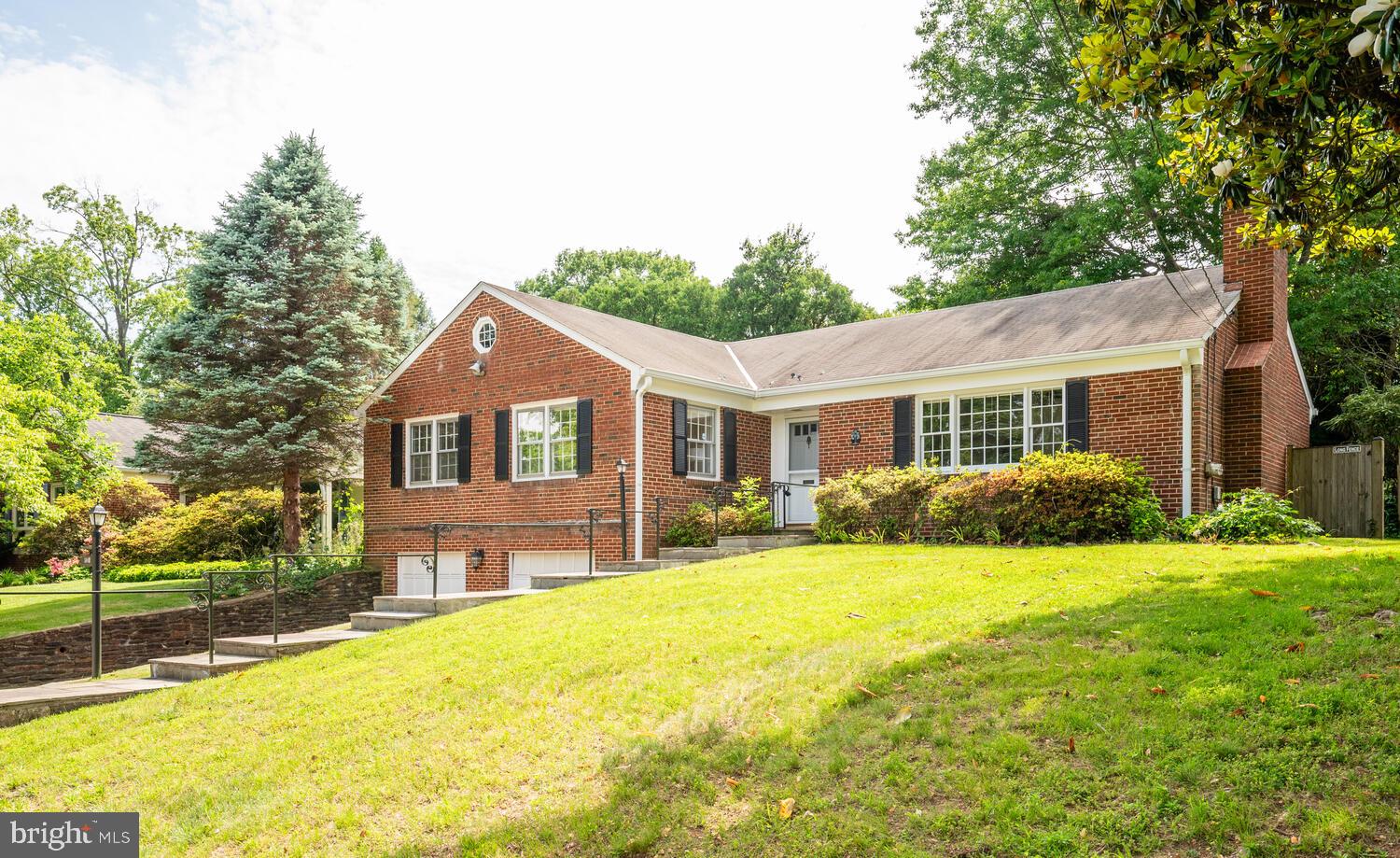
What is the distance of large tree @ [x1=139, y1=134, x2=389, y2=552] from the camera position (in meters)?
20.4

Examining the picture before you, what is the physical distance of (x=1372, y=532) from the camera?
1659 cm

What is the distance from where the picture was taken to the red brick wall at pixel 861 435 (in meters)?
16.9

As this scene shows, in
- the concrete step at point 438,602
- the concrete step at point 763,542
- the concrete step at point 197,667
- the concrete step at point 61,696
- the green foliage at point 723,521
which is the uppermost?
the green foliage at point 723,521

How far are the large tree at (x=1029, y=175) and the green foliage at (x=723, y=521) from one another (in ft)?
39.0

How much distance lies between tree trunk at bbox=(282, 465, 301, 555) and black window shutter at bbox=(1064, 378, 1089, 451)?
15.7 meters

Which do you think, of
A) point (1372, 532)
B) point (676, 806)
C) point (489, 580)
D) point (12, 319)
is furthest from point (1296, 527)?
point (12, 319)

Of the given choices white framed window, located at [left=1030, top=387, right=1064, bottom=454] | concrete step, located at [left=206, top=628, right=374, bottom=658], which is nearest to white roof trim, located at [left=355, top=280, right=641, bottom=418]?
→ white framed window, located at [left=1030, top=387, right=1064, bottom=454]

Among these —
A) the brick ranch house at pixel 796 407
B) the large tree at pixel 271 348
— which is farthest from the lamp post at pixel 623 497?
the large tree at pixel 271 348

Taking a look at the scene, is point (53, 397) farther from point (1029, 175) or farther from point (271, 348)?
point (1029, 175)

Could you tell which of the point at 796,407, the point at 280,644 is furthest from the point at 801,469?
the point at 280,644

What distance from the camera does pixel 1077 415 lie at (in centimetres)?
1498

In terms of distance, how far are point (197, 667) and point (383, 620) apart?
225 centimetres

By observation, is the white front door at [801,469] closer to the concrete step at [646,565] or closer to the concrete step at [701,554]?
the concrete step at [701,554]

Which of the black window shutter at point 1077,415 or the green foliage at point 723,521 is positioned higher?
the black window shutter at point 1077,415
